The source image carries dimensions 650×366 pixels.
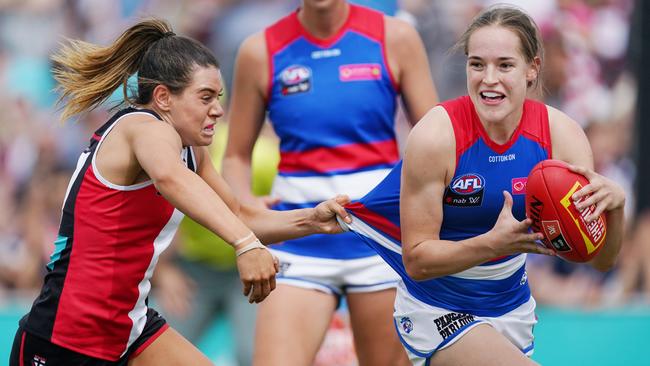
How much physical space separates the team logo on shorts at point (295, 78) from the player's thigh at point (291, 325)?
0.93 metres

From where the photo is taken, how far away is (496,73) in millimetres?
4270

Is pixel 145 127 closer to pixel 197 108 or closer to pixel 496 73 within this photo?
pixel 197 108

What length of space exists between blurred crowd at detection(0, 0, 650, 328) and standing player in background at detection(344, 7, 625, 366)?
12.7 feet

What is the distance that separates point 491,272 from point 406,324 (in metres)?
0.41

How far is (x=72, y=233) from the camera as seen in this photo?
4.36 m

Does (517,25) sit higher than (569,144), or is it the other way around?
(517,25)

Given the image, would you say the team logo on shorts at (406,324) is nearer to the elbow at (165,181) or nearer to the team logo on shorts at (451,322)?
the team logo on shorts at (451,322)

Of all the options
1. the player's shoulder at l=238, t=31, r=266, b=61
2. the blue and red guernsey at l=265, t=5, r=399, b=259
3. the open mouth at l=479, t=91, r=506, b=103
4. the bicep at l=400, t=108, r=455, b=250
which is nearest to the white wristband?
the bicep at l=400, t=108, r=455, b=250

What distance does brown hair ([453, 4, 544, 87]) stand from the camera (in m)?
4.32

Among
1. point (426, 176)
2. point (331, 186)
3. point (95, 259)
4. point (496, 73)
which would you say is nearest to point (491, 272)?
point (426, 176)

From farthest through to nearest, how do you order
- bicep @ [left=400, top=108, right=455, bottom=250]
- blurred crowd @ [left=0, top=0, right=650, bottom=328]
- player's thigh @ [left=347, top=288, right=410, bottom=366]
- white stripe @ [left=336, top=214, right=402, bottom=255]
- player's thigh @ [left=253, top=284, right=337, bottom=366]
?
blurred crowd @ [left=0, top=0, right=650, bottom=328], player's thigh @ [left=347, top=288, right=410, bottom=366], player's thigh @ [left=253, top=284, right=337, bottom=366], white stripe @ [left=336, top=214, right=402, bottom=255], bicep @ [left=400, top=108, right=455, bottom=250]

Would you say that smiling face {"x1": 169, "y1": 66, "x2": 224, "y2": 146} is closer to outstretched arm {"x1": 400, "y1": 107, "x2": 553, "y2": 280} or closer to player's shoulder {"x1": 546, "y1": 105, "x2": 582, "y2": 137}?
outstretched arm {"x1": 400, "y1": 107, "x2": 553, "y2": 280}

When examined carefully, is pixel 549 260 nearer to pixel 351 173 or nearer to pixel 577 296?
pixel 577 296

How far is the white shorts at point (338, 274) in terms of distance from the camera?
5.28 m
